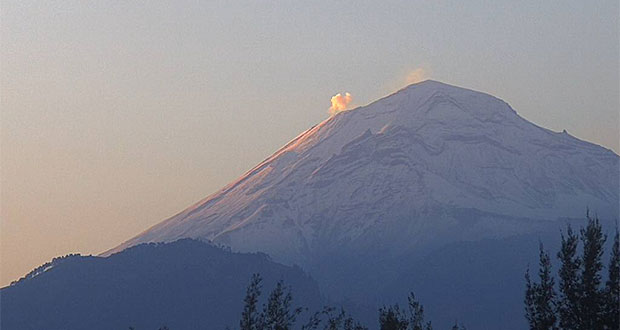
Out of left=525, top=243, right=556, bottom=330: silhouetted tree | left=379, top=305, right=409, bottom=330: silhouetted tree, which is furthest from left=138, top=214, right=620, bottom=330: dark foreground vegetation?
left=379, top=305, right=409, bottom=330: silhouetted tree

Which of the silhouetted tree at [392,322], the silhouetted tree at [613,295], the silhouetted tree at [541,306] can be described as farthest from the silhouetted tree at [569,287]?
the silhouetted tree at [392,322]

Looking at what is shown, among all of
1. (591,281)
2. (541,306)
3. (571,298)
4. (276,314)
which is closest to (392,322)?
(276,314)

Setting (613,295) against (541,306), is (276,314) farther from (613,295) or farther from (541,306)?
(613,295)

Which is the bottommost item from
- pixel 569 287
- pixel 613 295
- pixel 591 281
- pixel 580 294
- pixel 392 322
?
pixel 613 295

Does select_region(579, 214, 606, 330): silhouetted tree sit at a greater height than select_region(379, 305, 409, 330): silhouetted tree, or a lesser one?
lesser

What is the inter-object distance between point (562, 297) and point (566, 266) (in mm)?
1851

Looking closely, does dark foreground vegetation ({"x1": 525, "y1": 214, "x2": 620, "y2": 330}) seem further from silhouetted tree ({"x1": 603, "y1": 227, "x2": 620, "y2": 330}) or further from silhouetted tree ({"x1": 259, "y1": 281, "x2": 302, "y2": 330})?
silhouetted tree ({"x1": 259, "y1": 281, "x2": 302, "y2": 330})

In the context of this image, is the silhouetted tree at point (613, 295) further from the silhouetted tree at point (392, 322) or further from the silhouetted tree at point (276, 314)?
the silhouetted tree at point (276, 314)

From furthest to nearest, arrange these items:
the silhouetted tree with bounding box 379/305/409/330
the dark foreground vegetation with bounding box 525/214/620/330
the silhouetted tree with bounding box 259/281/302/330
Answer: the silhouetted tree with bounding box 379/305/409/330 < the silhouetted tree with bounding box 259/281/302/330 < the dark foreground vegetation with bounding box 525/214/620/330

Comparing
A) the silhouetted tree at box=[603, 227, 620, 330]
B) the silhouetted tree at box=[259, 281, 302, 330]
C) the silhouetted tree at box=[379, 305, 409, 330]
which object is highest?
the silhouetted tree at box=[259, 281, 302, 330]

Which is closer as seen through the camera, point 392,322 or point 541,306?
point 541,306

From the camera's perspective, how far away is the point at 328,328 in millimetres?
64000

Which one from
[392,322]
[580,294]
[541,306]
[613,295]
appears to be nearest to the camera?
[613,295]

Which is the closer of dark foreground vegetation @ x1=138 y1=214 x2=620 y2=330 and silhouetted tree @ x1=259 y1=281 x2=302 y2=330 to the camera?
dark foreground vegetation @ x1=138 y1=214 x2=620 y2=330
